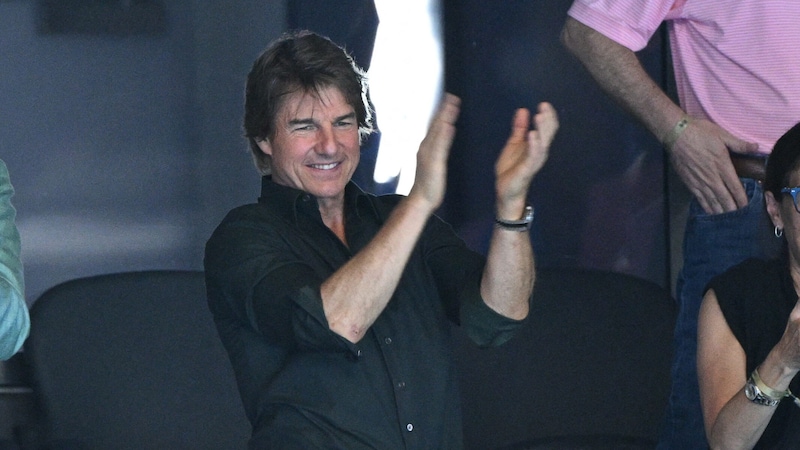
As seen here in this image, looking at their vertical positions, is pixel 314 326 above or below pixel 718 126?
below

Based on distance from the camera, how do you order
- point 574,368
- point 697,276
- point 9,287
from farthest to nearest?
point 574,368
point 697,276
point 9,287

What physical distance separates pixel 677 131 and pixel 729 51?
20 cm

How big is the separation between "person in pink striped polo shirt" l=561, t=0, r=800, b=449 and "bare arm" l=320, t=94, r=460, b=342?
805 millimetres

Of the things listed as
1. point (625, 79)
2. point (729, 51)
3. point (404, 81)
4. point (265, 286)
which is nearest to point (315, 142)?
point (265, 286)

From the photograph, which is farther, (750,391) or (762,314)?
(762,314)

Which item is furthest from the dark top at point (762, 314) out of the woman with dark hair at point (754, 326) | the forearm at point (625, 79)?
the forearm at point (625, 79)

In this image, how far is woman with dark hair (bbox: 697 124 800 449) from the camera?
2.12 meters

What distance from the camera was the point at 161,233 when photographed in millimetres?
3248

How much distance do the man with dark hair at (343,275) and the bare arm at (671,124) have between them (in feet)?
1.88

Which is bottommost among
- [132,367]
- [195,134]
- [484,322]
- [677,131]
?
[132,367]

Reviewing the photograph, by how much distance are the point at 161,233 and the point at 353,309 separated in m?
1.34

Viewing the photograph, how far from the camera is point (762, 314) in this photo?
2.26 m

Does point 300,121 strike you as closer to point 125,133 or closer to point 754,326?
point 754,326

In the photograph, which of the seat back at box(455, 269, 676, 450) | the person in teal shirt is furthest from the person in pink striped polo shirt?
the person in teal shirt
